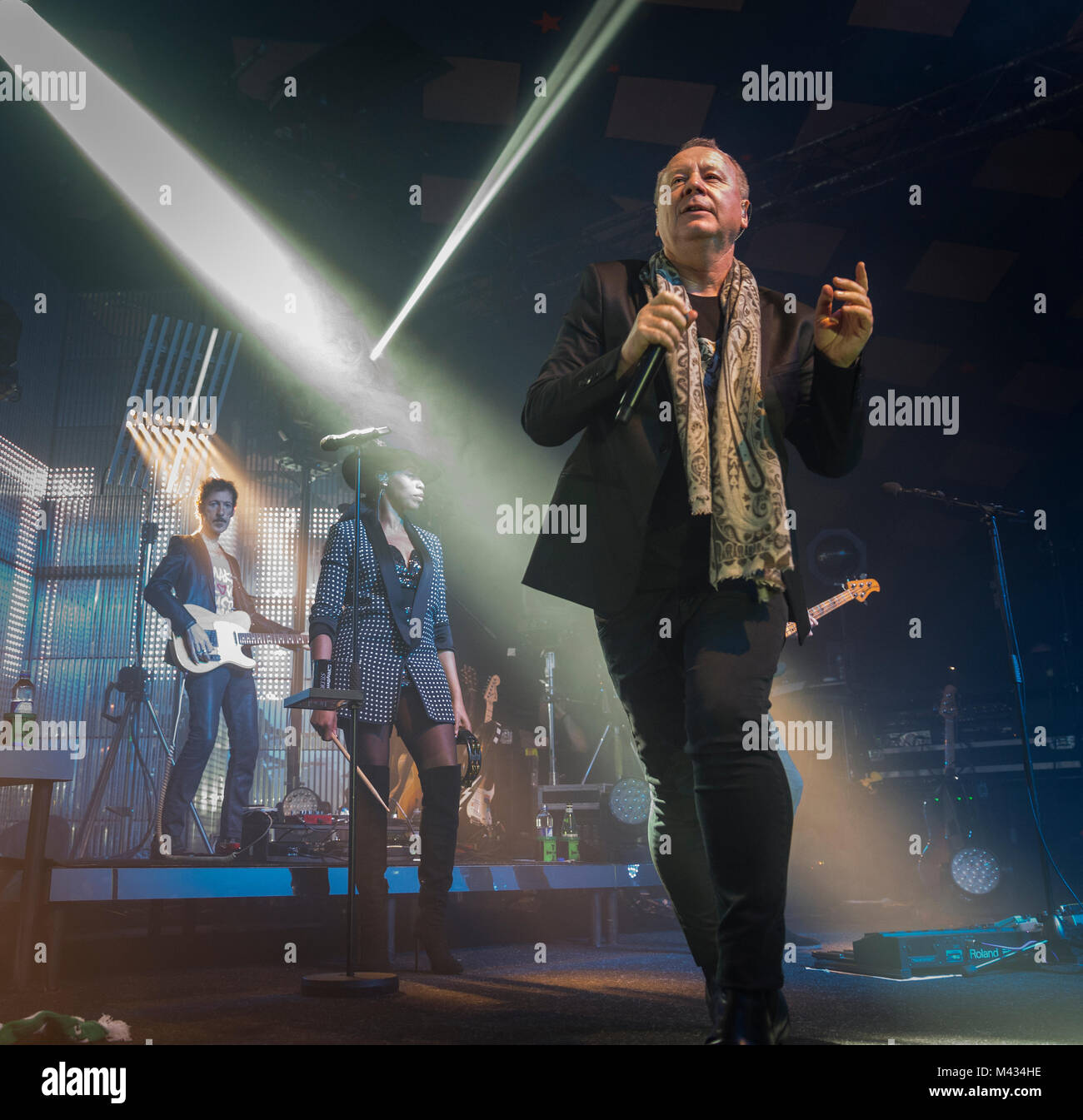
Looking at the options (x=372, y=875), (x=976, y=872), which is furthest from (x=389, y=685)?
(x=976, y=872)

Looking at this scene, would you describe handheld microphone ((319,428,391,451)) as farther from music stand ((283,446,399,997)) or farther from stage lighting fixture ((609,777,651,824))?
stage lighting fixture ((609,777,651,824))

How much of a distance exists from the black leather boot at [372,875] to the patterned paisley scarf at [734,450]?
1.91 metres

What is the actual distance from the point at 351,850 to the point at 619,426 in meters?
1.76

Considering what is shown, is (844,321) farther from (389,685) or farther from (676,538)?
(389,685)

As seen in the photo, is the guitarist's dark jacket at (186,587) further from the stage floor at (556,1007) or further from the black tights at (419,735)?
the black tights at (419,735)

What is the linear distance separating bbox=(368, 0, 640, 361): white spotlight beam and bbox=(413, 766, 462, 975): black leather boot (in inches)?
211

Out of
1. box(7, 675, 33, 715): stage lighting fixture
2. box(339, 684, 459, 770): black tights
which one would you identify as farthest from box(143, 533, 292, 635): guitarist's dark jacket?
box(339, 684, 459, 770): black tights

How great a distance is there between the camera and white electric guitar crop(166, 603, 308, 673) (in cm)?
631

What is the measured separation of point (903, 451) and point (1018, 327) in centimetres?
171

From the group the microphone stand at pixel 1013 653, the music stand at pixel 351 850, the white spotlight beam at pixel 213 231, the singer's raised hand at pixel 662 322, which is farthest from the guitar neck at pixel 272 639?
the singer's raised hand at pixel 662 322

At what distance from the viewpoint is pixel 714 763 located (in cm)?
151

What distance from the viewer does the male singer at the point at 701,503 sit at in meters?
1.51

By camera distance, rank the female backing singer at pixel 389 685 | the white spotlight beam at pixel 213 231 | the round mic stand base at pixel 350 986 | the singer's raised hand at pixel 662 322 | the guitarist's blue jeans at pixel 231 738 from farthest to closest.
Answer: the white spotlight beam at pixel 213 231
the guitarist's blue jeans at pixel 231 738
the female backing singer at pixel 389 685
the round mic stand base at pixel 350 986
the singer's raised hand at pixel 662 322
